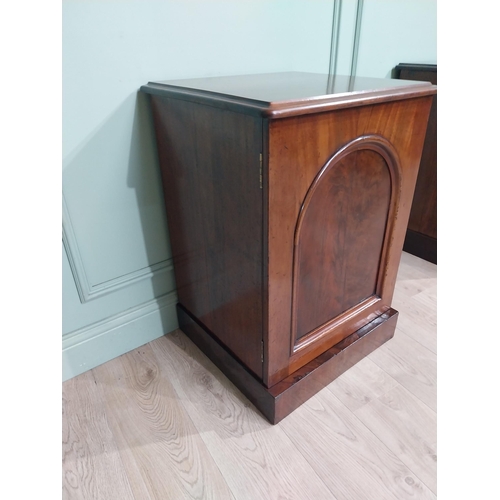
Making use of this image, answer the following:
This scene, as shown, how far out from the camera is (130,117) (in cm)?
102

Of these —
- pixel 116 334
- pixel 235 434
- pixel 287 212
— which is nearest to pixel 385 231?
pixel 287 212

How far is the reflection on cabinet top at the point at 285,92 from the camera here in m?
Result: 0.70

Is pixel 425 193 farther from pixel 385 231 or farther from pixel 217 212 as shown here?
pixel 217 212

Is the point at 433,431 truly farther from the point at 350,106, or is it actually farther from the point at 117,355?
the point at 117,355

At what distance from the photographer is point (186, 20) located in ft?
3.28

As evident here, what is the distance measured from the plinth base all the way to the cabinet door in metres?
0.03

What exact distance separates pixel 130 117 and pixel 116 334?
25.9 inches

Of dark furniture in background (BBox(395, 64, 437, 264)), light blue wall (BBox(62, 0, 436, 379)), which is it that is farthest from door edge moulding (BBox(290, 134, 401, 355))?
dark furniture in background (BBox(395, 64, 437, 264))

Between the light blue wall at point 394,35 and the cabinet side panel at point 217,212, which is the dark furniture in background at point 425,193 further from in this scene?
the cabinet side panel at point 217,212

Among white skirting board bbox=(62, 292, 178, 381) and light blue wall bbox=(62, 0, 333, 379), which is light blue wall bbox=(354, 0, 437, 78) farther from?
white skirting board bbox=(62, 292, 178, 381)

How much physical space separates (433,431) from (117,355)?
3.09 feet

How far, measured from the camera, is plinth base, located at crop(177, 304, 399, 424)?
1006mm

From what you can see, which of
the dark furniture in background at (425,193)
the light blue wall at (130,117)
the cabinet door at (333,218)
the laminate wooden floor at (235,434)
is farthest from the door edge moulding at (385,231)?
the dark furniture in background at (425,193)

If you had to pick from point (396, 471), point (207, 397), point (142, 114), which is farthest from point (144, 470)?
point (142, 114)
